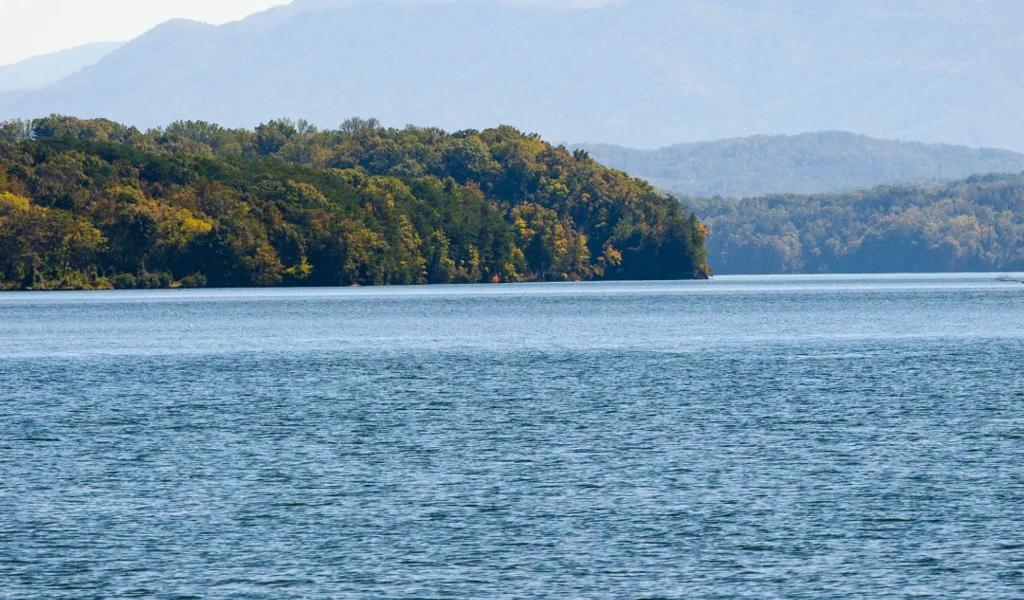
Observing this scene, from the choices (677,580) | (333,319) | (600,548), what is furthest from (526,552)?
(333,319)

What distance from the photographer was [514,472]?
4709 centimetres

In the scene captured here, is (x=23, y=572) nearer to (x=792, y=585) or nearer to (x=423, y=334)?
(x=792, y=585)

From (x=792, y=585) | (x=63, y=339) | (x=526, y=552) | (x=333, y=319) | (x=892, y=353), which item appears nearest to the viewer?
(x=792, y=585)

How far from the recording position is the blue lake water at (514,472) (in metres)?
34.2

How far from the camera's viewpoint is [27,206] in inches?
7569

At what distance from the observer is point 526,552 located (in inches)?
1423

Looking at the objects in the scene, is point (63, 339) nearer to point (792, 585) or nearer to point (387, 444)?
point (387, 444)

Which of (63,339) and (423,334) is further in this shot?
(423,334)

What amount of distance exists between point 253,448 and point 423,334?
64.6 m

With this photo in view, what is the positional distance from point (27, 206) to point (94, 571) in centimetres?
16504

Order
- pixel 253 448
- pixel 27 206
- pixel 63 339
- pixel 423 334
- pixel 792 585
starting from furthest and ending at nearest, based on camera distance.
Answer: pixel 27 206
pixel 423 334
pixel 63 339
pixel 253 448
pixel 792 585

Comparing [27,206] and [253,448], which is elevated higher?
[27,206]

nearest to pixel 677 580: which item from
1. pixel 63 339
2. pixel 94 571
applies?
pixel 94 571

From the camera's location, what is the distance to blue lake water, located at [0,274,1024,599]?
34219 millimetres
